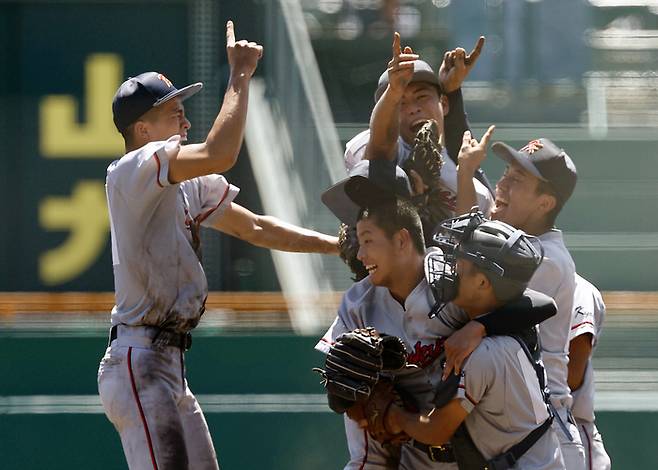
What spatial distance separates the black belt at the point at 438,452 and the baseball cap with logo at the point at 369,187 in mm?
700

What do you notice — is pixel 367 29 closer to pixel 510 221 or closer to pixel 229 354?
pixel 229 354

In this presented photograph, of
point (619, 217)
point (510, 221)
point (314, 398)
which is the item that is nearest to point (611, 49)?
point (619, 217)

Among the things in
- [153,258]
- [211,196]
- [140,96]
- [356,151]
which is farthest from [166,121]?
[356,151]

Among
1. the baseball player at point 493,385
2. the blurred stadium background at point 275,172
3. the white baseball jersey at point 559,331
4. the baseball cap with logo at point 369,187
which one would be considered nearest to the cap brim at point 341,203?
the baseball cap with logo at point 369,187

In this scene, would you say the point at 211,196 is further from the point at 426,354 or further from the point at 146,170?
the point at 426,354

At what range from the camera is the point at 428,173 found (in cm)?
424

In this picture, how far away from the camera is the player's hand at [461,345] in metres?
3.63

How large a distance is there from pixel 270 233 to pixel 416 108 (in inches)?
32.1

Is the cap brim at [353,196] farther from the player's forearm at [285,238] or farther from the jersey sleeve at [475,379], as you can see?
the player's forearm at [285,238]

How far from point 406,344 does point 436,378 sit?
13 centimetres

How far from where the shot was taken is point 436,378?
387cm

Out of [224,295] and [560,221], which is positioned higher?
[560,221]

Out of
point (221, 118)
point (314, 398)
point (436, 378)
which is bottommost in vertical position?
point (314, 398)

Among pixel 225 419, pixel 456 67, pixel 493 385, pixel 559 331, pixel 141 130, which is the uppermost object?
pixel 456 67
